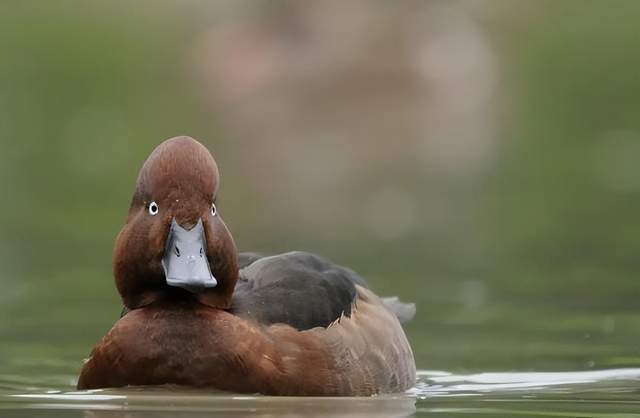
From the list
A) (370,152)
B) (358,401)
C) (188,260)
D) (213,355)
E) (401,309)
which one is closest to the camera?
(188,260)

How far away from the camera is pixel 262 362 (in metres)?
8.66

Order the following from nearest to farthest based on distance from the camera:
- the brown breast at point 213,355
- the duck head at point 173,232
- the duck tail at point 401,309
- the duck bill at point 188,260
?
the duck bill at point 188,260, the brown breast at point 213,355, the duck head at point 173,232, the duck tail at point 401,309

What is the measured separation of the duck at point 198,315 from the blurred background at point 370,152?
5.33 feet

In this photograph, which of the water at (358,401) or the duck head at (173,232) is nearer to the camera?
the water at (358,401)

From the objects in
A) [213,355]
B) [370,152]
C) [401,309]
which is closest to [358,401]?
[213,355]

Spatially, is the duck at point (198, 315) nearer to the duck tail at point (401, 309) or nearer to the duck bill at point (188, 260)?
the duck bill at point (188, 260)

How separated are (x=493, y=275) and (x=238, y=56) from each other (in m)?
12.5

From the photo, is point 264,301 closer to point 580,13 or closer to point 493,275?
point 493,275

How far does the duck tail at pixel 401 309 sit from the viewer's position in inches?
448

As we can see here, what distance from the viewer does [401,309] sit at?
1147 cm

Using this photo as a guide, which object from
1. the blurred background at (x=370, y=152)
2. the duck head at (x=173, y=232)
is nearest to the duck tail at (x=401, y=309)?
the blurred background at (x=370, y=152)

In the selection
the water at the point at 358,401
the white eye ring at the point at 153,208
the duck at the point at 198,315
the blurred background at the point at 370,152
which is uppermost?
the blurred background at the point at 370,152

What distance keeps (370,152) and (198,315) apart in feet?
39.0

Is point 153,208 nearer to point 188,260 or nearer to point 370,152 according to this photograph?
point 188,260
